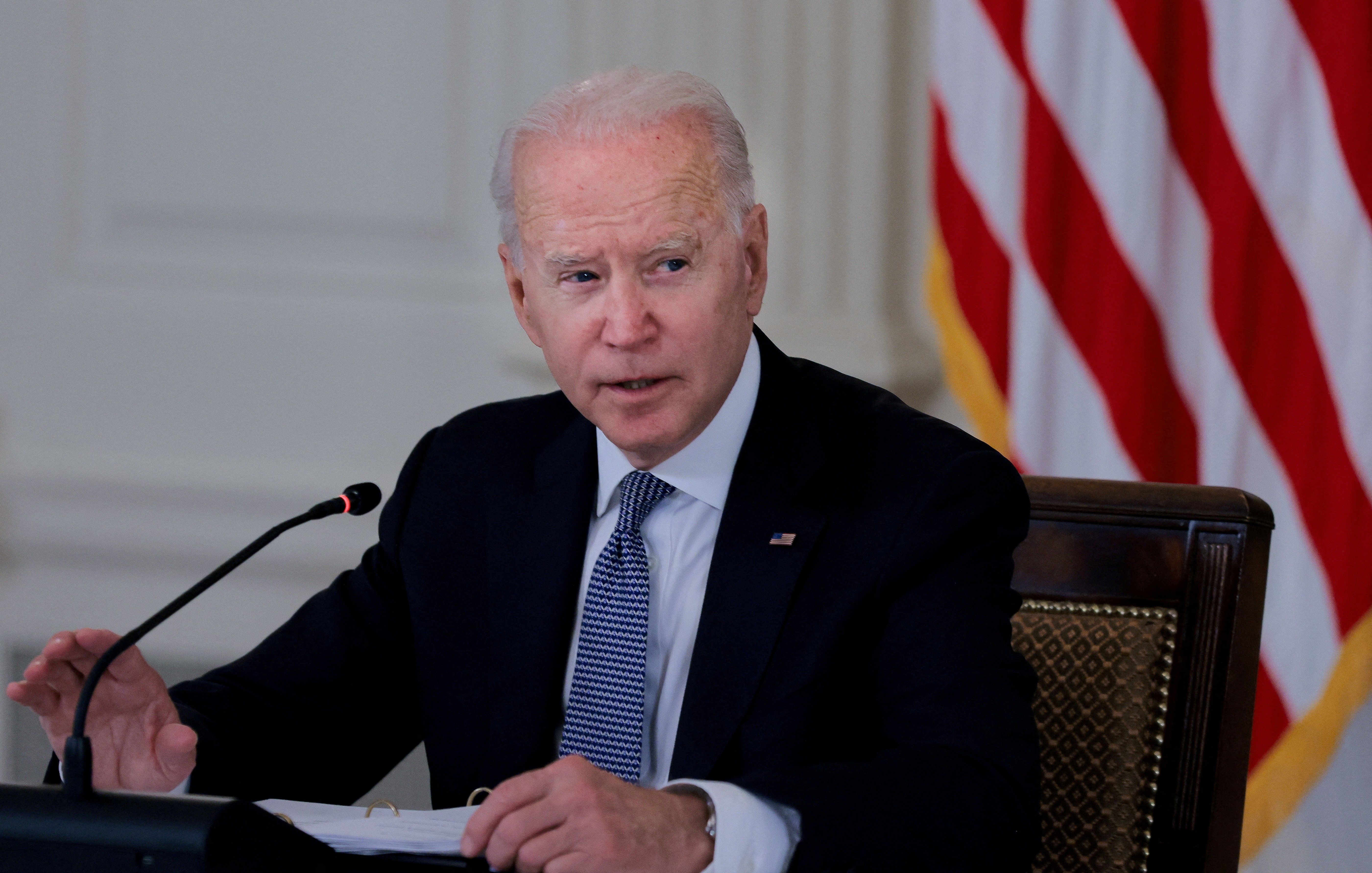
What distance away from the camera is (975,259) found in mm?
2623

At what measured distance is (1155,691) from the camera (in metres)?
1.81

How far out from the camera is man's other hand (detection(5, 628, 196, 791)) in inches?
56.9

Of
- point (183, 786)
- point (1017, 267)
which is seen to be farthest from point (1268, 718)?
point (183, 786)

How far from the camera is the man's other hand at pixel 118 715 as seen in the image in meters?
1.44

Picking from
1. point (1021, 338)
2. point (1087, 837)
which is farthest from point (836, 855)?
point (1021, 338)

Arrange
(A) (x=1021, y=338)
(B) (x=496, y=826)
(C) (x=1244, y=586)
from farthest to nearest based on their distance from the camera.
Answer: (A) (x=1021, y=338)
(C) (x=1244, y=586)
(B) (x=496, y=826)

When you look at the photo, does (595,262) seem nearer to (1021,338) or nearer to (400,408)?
(1021,338)

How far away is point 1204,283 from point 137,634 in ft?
6.45

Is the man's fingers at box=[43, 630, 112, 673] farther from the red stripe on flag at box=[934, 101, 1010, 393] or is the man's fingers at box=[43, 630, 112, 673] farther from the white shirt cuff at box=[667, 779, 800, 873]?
the red stripe on flag at box=[934, 101, 1010, 393]

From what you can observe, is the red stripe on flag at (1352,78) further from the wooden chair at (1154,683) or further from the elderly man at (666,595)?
the elderly man at (666,595)

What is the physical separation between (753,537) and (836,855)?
0.48m

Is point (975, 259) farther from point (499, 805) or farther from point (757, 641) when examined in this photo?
point (499, 805)

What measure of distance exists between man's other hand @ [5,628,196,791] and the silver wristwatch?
1.89ft

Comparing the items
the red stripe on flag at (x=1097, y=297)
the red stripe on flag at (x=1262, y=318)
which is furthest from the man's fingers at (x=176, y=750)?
the red stripe on flag at (x=1262, y=318)
